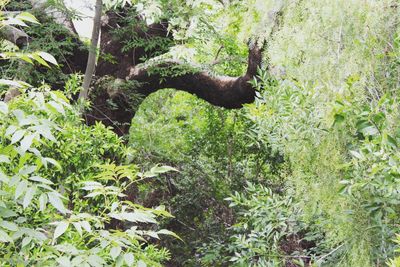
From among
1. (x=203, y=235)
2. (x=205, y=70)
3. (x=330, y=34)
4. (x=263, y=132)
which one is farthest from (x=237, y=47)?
(x=330, y=34)

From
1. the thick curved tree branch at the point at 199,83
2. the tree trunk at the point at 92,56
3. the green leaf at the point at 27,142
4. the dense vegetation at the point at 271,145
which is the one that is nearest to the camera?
the green leaf at the point at 27,142

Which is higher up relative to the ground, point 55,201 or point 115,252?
point 55,201

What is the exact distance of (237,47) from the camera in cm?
608

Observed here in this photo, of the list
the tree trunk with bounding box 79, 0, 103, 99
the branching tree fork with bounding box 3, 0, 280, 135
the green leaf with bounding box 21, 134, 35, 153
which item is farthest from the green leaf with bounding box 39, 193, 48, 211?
the branching tree fork with bounding box 3, 0, 280, 135

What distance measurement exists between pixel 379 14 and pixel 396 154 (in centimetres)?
69

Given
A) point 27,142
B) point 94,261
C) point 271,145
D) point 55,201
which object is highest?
point 27,142

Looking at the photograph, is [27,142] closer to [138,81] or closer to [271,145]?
[271,145]

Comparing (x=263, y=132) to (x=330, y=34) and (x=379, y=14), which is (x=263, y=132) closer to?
(x=330, y=34)

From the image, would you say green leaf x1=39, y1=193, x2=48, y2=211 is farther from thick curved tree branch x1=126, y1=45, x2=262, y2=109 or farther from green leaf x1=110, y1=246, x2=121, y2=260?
thick curved tree branch x1=126, y1=45, x2=262, y2=109

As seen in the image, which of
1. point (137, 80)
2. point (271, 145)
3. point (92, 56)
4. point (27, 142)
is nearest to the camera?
point (27, 142)

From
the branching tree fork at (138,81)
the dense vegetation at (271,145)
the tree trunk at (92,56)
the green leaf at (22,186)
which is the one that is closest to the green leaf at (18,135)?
the dense vegetation at (271,145)

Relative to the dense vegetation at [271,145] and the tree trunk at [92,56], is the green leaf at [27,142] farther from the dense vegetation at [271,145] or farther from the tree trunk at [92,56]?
the tree trunk at [92,56]

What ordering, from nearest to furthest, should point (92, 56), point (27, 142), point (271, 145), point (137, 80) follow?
point (27, 142)
point (271, 145)
point (92, 56)
point (137, 80)

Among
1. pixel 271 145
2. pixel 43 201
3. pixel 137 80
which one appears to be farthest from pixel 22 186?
pixel 137 80
